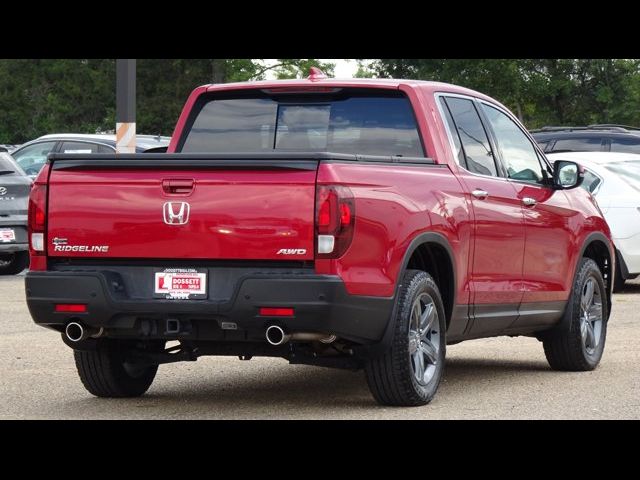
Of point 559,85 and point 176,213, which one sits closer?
point 176,213

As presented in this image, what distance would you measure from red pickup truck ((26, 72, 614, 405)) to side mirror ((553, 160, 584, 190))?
3.05 ft

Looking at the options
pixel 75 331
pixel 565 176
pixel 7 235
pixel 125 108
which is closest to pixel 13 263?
pixel 7 235

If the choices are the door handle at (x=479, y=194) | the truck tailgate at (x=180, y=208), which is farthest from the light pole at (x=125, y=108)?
the truck tailgate at (x=180, y=208)

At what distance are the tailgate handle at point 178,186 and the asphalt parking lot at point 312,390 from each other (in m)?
1.28

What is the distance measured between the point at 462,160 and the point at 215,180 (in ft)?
6.76

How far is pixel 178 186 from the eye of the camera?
7.84 meters

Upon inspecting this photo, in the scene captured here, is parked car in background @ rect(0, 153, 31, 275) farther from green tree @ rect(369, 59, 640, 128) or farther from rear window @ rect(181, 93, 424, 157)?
green tree @ rect(369, 59, 640, 128)

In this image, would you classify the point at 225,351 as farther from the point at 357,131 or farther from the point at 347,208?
the point at 357,131

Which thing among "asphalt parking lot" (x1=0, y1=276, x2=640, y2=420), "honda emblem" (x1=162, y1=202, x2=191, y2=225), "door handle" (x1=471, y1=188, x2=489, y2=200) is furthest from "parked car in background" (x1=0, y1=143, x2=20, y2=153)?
"honda emblem" (x1=162, y1=202, x2=191, y2=225)

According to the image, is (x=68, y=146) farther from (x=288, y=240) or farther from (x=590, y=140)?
(x=288, y=240)

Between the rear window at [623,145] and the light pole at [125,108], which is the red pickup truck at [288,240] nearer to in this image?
the light pole at [125,108]

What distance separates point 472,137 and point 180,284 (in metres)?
2.59

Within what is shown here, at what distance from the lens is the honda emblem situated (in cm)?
781

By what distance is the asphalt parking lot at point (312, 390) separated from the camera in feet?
27.3
